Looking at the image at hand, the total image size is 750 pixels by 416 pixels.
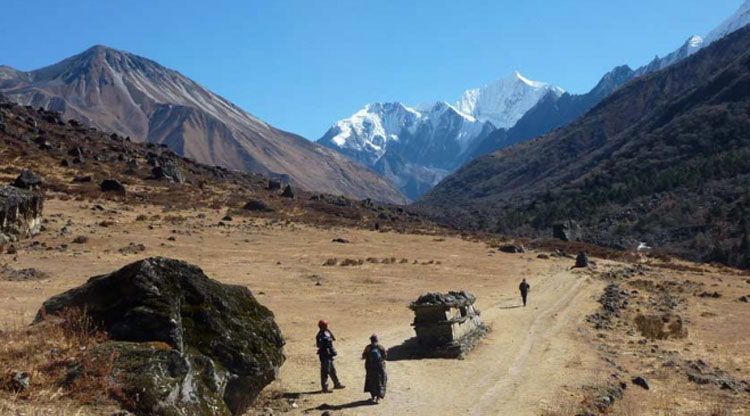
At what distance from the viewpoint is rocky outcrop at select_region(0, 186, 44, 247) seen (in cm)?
3403

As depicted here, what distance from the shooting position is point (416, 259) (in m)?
51.0

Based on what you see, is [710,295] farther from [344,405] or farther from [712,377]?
[344,405]

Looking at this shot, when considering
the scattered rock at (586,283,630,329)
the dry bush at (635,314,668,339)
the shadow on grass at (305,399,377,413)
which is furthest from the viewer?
the scattered rock at (586,283,630,329)

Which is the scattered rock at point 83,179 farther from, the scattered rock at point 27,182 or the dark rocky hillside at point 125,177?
the scattered rock at point 27,182

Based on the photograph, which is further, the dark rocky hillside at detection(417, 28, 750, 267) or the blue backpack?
the dark rocky hillside at detection(417, 28, 750, 267)

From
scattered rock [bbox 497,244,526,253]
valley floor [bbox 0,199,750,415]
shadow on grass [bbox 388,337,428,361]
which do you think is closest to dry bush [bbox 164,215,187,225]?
valley floor [bbox 0,199,750,415]

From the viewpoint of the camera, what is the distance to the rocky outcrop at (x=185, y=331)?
965 cm

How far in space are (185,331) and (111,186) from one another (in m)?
56.7

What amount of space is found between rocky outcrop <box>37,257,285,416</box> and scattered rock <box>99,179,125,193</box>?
5380cm

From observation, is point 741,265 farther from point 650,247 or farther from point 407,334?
point 407,334

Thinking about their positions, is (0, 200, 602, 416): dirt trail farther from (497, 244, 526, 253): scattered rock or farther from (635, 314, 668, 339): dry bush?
(635, 314, 668, 339): dry bush

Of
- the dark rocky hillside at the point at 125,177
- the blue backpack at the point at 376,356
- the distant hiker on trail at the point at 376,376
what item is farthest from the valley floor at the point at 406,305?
the dark rocky hillside at the point at 125,177

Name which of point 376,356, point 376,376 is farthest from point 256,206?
point 376,376

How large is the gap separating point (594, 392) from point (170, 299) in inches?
479
